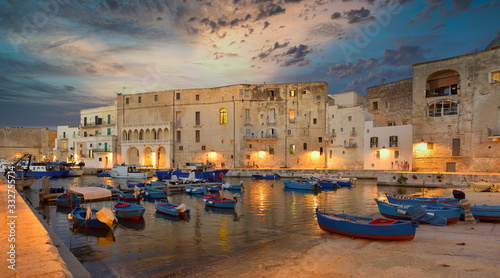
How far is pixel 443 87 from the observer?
99.1ft

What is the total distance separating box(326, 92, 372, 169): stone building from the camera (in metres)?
36.6

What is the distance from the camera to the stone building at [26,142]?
194 feet

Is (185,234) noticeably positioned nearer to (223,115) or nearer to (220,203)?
(220,203)

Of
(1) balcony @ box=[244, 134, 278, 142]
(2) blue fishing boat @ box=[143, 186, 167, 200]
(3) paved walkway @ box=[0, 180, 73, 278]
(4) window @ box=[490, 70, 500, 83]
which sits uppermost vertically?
(4) window @ box=[490, 70, 500, 83]

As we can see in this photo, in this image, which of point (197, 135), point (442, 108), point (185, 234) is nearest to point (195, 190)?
point (185, 234)

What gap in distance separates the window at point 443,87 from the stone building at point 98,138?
4257cm

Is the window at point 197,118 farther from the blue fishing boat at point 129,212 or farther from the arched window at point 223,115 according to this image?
the blue fishing boat at point 129,212

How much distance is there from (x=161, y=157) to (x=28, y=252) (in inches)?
1648

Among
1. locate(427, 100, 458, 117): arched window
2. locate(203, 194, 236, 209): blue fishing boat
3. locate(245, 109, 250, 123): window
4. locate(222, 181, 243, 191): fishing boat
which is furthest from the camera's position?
locate(245, 109, 250, 123): window

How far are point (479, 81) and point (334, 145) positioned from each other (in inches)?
649

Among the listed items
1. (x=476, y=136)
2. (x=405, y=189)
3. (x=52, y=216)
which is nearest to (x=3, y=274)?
(x=52, y=216)

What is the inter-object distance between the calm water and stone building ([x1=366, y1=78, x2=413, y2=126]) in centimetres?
1959

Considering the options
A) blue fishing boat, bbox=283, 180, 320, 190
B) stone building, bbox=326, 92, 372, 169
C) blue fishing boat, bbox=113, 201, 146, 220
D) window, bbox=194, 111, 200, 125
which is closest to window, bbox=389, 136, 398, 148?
stone building, bbox=326, 92, 372, 169

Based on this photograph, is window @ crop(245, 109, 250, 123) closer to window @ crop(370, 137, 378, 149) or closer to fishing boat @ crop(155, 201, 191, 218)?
window @ crop(370, 137, 378, 149)
